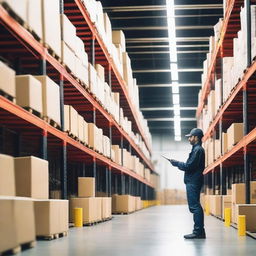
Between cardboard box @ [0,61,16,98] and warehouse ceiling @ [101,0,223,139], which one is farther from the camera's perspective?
warehouse ceiling @ [101,0,223,139]

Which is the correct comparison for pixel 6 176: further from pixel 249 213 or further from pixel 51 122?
pixel 249 213

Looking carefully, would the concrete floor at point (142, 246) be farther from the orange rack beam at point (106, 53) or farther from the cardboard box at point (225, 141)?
the cardboard box at point (225, 141)

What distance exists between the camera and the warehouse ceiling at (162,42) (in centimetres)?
1526

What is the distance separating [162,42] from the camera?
19016mm

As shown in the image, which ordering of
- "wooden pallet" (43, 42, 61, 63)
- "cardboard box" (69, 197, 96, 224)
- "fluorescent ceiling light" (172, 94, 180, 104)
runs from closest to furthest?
"wooden pallet" (43, 42, 61, 63) < "cardboard box" (69, 197, 96, 224) < "fluorescent ceiling light" (172, 94, 180, 104)

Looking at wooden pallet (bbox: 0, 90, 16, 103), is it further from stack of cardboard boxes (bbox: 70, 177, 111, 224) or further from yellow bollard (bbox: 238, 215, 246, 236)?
stack of cardboard boxes (bbox: 70, 177, 111, 224)

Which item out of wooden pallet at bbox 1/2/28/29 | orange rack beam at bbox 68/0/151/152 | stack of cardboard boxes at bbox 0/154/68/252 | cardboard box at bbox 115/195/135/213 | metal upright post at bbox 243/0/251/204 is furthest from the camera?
cardboard box at bbox 115/195/135/213

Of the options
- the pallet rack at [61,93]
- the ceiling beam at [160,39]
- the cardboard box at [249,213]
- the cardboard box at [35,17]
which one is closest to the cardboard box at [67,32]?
the pallet rack at [61,93]

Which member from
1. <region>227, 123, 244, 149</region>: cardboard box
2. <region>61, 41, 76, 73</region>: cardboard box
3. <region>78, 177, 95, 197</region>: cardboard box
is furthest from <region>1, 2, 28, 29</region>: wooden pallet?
<region>227, 123, 244, 149</region>: cardboard box

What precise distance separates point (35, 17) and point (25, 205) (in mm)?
2435

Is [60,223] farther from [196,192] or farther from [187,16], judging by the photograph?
[187,16]

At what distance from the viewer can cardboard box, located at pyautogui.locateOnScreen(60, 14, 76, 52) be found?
8445mm

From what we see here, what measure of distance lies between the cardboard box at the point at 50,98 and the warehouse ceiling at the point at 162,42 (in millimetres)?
7824

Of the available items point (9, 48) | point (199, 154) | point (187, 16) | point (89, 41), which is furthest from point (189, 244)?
point (187, 16)
